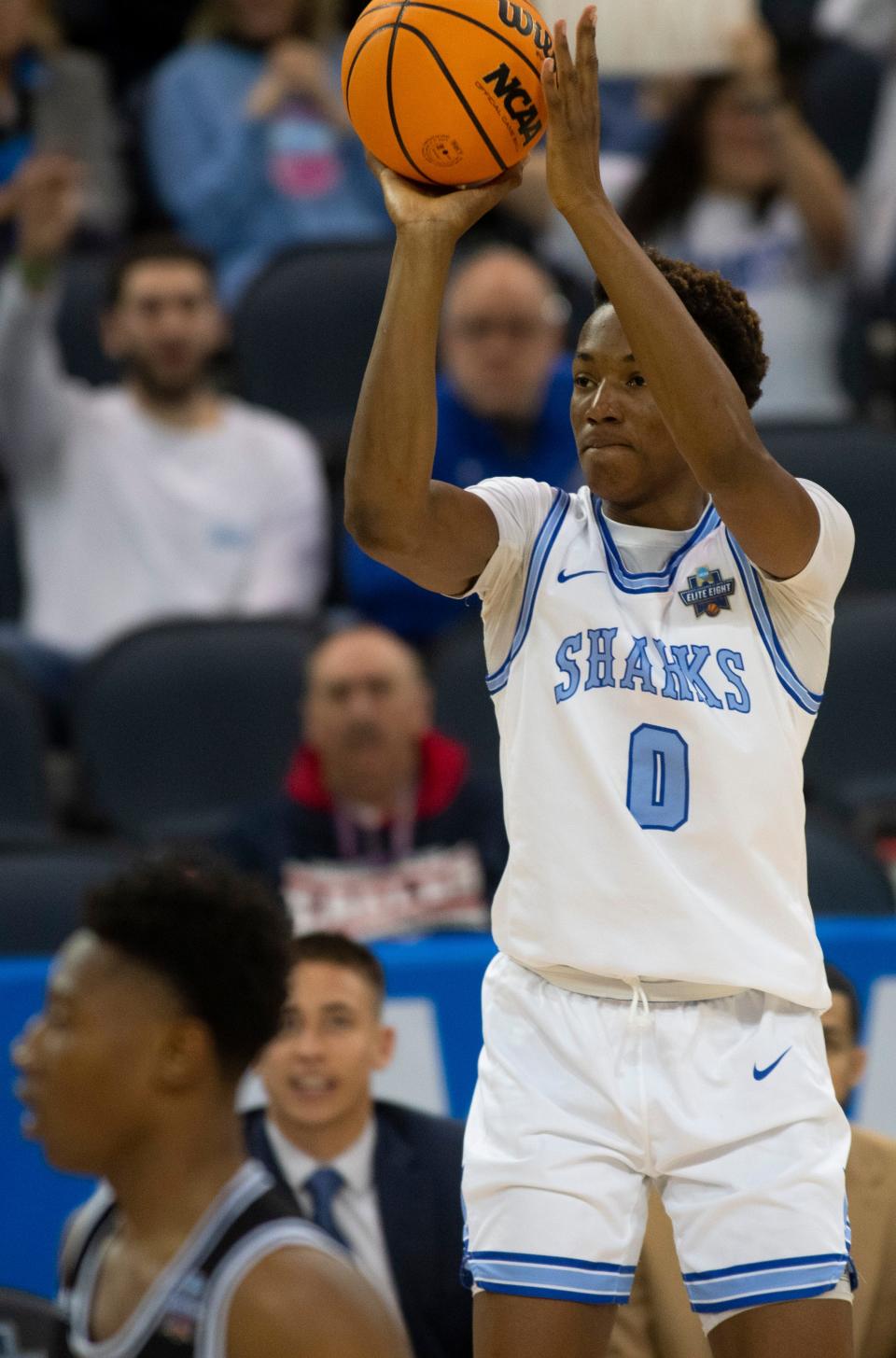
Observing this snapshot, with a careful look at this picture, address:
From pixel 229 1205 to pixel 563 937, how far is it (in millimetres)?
547

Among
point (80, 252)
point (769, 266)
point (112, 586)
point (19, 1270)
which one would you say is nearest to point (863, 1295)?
point (19, 1270)

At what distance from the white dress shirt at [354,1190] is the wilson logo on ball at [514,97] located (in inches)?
91.5

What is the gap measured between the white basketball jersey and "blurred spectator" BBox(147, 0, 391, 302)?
16.6 feet

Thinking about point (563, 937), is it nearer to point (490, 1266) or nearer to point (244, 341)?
point (490, 1266)

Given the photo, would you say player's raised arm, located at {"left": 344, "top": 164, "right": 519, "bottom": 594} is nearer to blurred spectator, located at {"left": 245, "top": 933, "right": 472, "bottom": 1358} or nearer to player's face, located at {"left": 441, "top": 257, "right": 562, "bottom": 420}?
blurred spectator, located at {"left": 245, "top": 933, "right": 472, "bottom": 1358}

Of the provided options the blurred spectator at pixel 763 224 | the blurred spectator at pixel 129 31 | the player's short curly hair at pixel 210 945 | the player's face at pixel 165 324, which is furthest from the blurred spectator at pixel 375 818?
the blurred spectator at pixel 129 31

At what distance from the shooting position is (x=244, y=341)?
7395mm

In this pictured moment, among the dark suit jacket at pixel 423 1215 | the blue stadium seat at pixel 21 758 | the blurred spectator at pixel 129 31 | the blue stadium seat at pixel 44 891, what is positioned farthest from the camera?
the blurred spectator at pixel 129 31

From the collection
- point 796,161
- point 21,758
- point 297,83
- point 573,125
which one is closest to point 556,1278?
point 573,125

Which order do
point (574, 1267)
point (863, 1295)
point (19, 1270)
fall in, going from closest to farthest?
point (574, 1267), point (863, 1295), point (19, 1270)

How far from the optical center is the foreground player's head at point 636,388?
9.02 feet

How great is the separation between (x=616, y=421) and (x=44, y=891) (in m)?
2.77

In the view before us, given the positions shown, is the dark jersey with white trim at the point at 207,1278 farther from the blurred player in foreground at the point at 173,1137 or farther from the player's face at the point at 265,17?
the player's face at the point at 265,17

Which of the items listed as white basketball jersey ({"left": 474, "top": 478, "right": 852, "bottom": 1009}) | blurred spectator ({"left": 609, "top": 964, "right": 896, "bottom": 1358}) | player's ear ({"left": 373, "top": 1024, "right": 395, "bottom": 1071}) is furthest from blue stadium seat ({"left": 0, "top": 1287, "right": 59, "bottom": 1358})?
white basketball jersey ({"left": 474, "top": 478, "right": 852, "bottom": 1009})
